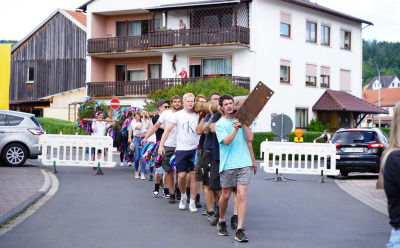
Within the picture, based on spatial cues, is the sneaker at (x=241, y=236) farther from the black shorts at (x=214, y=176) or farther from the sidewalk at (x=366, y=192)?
the sidewalk at (x=366, y=192)

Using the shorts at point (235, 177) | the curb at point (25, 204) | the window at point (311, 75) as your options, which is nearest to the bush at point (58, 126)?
the window at point (311, 75)

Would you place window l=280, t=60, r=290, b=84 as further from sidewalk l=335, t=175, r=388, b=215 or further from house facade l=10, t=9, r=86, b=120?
sidewalk l=335, t=175, r=388, b=215

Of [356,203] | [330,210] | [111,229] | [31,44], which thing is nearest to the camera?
[111,229]

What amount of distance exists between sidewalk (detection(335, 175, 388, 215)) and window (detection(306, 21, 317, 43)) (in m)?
23.0

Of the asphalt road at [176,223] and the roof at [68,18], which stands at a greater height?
the roof at [68,18]

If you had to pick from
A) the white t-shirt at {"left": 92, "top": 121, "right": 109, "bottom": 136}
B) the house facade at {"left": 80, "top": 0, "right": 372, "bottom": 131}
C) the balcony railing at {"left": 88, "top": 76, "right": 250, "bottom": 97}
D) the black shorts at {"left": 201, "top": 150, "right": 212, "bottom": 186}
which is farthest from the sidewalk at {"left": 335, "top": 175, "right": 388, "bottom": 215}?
the balcony railing at {"left": 88, "top": 76, "right": 250, "bottom": 97}

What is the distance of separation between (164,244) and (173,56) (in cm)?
3341

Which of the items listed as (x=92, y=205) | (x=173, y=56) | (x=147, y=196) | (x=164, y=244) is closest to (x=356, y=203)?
(x=147, y=196)

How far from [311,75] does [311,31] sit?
9.26 feet

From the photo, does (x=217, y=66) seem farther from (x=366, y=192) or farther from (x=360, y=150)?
(x=366, y=192)

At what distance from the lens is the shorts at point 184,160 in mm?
11883

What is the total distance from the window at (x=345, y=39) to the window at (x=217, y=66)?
33.5 feet

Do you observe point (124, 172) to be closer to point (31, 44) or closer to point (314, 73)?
point (314, 73)

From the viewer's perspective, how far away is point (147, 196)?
14.0 m
